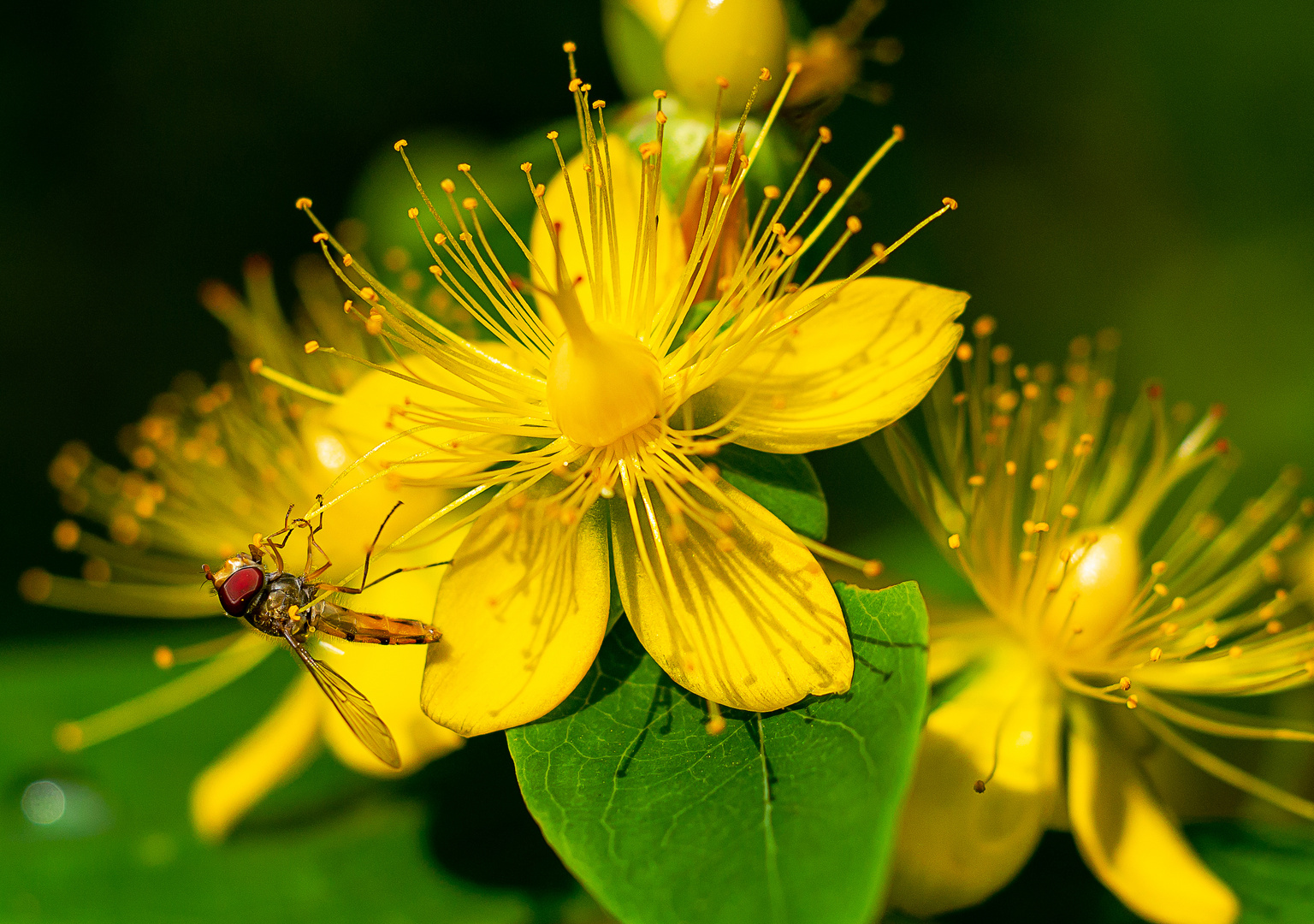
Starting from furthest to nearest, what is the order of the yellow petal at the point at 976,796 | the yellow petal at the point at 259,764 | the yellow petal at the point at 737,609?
the yellow petal at the point at 259,764 < the yellow petal at the point at 976,796 < the yellow petal at the point at 737,609

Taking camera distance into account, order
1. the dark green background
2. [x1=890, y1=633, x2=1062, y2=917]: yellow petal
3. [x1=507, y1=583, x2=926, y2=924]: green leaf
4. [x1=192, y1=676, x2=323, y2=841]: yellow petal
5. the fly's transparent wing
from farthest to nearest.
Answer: the dark green background < [x1=192, y1=676, x2=323, y2=841]: yellow petal < [x1=890, y1=633, x2=1062, y2=917]: yellow petal < the fly's transparent wing < [x1=507, y1=583, x2=926, y2=924]: green leaf

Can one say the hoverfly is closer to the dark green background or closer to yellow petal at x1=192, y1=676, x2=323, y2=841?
yellow petal at x1=192, y1=676, x2=323, y2=841

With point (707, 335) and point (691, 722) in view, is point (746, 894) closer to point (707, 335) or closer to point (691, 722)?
point (691, 722)

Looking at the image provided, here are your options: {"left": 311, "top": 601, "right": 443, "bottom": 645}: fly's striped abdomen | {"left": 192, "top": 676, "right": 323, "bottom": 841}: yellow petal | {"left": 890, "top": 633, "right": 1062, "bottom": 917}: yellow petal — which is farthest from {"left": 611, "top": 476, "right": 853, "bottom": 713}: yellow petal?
{"left": 192, "top": 676, "right": 323, "bottom": 841}: yellow petal

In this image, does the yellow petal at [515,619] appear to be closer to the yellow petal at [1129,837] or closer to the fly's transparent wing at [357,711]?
the fly's transparent wing at [357,711]

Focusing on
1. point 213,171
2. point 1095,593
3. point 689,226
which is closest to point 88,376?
point 213,171

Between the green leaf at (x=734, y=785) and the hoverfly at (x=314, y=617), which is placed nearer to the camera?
the green leaf at (x=734, y=785)

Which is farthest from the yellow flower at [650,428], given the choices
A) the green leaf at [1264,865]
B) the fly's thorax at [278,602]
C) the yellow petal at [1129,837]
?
the green leaf at [1264,865]
